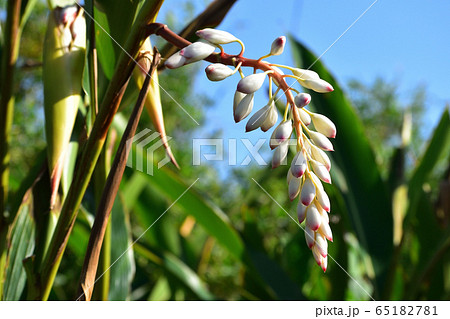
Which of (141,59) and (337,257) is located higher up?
(141,59)

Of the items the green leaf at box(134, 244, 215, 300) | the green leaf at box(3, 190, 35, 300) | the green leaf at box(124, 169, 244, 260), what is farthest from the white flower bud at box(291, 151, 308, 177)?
the green leaf at box(134, 244, 215, 300)

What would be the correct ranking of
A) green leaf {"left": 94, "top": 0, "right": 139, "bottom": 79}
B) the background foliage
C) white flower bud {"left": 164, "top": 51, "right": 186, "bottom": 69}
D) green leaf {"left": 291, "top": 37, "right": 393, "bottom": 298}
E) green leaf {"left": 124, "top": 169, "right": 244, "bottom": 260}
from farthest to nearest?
1. green leaf {"left": 291, "top": 37, "right": 393, "bottom": 298}
2. green leaf {"left": 124, "top": 169, "right": 244, "bottom": 260}
3. the background foliage
4. green leaf {"left": 94, "top": 0, "right": 139, "bottom": 79}
5. white flower bud {"left": 164, "top": 51, "right": 186, "bottom": 69}

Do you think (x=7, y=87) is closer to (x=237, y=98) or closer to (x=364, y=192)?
(x=237, y=98)

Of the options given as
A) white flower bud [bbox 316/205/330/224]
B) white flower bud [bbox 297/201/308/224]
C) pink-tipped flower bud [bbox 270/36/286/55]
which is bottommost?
white flower bud [bbox 316/205/330/224]

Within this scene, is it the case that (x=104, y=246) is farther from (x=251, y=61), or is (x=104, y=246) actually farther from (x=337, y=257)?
(x=337, y=257)

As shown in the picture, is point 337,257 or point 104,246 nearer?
point 104,246

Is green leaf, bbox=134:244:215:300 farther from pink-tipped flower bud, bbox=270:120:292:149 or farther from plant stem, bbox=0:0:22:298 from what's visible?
pink-tipped flower bud, bbox=270:120:292:149
